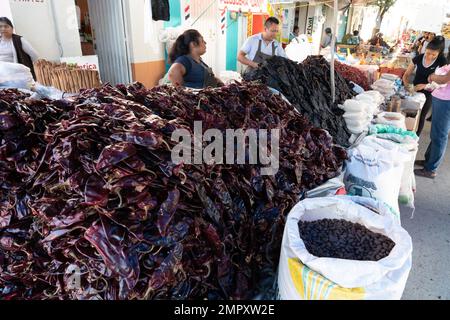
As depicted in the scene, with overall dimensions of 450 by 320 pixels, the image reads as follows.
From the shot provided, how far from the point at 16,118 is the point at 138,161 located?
0.58 metres

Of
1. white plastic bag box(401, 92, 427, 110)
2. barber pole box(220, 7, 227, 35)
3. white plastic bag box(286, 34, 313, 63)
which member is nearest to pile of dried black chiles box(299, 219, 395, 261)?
white plastic bag box(401, 92, 427, 110)

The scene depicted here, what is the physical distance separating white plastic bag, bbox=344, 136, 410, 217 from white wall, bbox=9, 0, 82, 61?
4333 millimetres

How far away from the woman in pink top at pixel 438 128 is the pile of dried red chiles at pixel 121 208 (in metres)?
3.63

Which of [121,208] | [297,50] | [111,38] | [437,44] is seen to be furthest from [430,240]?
[297,50]

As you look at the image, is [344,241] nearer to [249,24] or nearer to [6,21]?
[6,21]

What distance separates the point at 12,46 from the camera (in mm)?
3863

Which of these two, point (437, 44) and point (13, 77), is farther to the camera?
point (437, 44)

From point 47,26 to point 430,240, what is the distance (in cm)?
529

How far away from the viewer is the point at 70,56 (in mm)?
4645

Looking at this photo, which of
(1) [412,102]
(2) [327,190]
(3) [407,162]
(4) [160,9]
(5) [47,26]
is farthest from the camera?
(4) [160,9]

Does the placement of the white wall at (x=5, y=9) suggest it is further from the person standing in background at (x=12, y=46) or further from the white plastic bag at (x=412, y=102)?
the white plastic bag at (x=412, y=102)

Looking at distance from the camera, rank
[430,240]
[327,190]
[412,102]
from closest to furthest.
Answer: [327,190] → [430,240] → [412,102]
